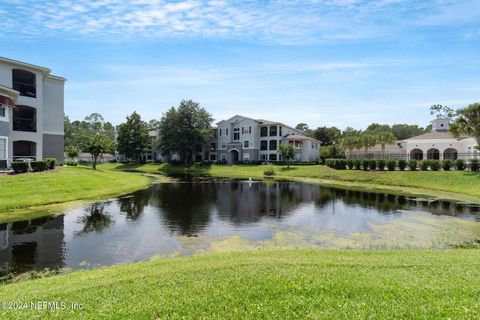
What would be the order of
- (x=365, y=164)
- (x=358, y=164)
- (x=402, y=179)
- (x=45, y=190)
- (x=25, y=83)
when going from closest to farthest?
(x=45, y=190) < (x=25, y=83) < (x=402, y=179) < (x=365, y=164) < (x=358, y=164)

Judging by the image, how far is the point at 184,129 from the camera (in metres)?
75.9

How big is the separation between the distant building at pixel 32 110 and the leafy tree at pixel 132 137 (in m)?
37.8

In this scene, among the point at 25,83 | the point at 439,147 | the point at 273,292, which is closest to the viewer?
the point at 273,292

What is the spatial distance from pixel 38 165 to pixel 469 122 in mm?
51122

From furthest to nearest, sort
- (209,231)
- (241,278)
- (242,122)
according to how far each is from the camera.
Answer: (242,122) → (209,231) → (241,278)

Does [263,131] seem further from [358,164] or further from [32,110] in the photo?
[32,110]

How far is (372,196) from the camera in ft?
103

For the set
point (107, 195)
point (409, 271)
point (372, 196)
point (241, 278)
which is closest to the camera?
point (241, 278)

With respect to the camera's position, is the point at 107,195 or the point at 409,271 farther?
the point at 107,195

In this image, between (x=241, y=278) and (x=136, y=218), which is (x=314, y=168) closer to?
(x=136, y=218)

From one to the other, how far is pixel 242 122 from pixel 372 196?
5133 centimetres

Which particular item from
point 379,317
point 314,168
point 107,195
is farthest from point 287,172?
point 379,317

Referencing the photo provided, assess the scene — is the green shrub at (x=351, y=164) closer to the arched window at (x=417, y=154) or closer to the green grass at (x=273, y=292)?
the arched window at (x=417, y=154)

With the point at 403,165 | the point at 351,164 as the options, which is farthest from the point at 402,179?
the point at 351,164
